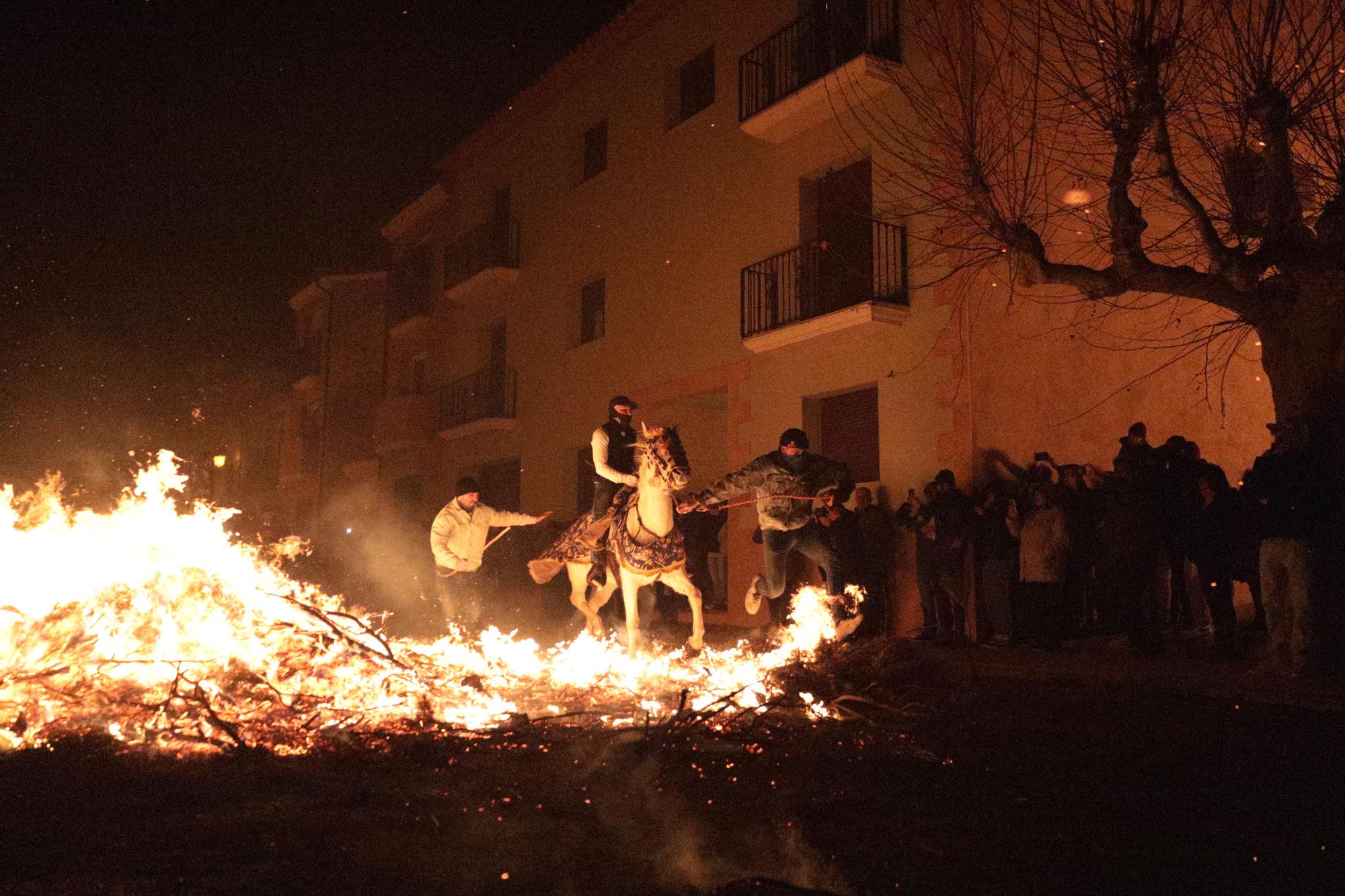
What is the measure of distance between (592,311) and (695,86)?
15.8ft

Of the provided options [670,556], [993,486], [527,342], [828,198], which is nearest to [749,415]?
[828,198]

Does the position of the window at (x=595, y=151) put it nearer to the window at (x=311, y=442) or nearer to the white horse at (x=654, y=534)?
the white horse at (x=654, y=534)

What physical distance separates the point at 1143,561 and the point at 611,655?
483 cm

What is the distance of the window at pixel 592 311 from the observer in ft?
67.5

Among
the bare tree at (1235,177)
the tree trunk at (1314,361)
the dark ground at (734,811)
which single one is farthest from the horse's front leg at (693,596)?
the tree trunk at (1314,361)

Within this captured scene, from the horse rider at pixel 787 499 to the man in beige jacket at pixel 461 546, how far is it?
3.18 meters

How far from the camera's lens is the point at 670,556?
9.59 metres

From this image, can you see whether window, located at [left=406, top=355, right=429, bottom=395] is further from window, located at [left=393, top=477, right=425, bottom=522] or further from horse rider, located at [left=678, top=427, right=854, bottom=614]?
horse rider, located at [left=678, top=427, right=854, bottom=614]

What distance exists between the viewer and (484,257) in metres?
23.8

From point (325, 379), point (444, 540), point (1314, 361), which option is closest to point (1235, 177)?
point (1314, 361)

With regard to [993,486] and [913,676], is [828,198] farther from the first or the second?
[913,676]

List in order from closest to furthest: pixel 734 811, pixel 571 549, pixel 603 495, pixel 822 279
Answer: pixel 734 811 < pixel 571 549 < pixel 603 495 < pixel 822 279

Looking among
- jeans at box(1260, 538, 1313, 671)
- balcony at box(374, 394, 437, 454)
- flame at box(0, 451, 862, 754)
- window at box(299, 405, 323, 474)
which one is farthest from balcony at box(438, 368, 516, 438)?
jeans at box(1260, 538, 1313, 671)

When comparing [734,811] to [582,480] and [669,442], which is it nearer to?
[669,442]
